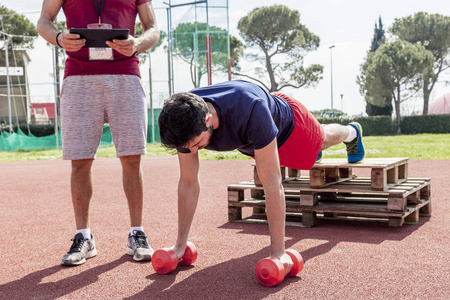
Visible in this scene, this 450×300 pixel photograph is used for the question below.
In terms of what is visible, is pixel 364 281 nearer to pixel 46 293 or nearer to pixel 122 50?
pixel 46 293

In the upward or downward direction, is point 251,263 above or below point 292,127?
below

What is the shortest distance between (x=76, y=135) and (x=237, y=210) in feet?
6.98

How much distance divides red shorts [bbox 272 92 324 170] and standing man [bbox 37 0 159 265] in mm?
1165

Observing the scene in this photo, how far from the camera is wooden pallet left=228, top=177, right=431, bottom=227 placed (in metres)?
4.45

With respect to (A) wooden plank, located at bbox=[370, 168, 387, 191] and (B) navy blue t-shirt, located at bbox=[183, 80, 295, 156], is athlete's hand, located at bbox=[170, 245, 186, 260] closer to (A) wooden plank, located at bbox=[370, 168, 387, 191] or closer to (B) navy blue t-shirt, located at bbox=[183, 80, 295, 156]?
(B) navy blue t-shirt, located at bbox=[183, 80, 295, 156]

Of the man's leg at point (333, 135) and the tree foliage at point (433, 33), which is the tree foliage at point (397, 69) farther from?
the man's leg at point (333, 135)

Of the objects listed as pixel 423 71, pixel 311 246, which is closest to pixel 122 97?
pixel 311 246

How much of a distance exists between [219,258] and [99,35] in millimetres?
1888

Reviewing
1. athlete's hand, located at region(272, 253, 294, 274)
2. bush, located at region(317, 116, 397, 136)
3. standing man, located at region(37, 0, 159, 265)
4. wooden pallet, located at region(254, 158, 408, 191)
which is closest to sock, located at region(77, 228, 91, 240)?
standing man, located at region(37, 0, 159, 265)

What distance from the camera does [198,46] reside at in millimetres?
19703

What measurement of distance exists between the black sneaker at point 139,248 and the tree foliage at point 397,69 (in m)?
40.6

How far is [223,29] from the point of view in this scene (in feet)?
63.7

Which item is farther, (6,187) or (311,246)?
(6,187)

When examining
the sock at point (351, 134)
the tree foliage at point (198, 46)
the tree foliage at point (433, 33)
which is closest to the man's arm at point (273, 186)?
the sock at point (351, 134)
